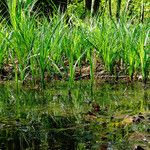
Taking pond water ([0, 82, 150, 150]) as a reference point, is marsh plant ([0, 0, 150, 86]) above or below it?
above

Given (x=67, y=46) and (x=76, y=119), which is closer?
(x=76, y=119)

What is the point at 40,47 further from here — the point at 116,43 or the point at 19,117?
the point at 19,117

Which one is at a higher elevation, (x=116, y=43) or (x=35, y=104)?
(x=116, y=43)

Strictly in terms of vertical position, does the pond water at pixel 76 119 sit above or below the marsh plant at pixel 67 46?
below

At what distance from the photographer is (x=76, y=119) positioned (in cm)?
172

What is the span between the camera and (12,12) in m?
2.80

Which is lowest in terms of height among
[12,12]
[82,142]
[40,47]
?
[82,142]

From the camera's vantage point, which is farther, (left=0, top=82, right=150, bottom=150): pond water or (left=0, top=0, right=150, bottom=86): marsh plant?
(left=0, top=0, right=150, bottom=86): marsh plant

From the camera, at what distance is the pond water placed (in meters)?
1.33

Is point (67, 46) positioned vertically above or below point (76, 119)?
above

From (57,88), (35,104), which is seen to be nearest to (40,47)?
(57,88)

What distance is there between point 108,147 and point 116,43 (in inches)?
81.7

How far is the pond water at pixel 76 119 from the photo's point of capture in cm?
133

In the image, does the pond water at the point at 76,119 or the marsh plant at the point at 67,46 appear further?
the marsh plant at the point at 67,46
